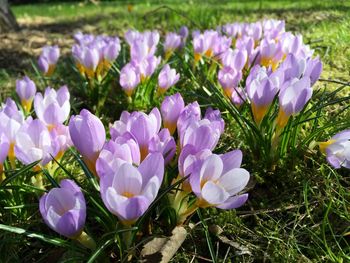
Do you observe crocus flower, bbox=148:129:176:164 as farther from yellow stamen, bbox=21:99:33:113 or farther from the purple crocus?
yellow stamen, bbox=21:99:33:113

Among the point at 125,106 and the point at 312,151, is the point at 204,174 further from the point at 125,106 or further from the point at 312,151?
the point at 125,106

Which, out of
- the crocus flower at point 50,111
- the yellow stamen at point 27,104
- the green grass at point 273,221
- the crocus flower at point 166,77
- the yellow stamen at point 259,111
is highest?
the crocus flower at point 50,111

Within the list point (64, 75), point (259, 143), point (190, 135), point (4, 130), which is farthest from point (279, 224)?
point (64, 75)

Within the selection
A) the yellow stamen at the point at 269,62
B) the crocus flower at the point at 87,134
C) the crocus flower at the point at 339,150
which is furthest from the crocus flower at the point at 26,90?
the crocus flower at the point at 339,150

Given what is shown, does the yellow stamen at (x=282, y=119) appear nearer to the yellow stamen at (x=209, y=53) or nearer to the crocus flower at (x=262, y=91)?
the crocus flower at (x=262, y=91)

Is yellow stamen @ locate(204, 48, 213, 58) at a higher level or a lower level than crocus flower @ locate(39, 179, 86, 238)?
lower

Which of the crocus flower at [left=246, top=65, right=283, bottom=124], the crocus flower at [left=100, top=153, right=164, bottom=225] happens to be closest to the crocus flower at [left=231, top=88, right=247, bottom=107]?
the crocus flower at [left=246, top=65, right=283, bottom=124]

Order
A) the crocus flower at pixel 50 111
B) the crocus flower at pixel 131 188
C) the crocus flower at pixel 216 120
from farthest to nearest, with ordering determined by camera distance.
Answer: the crocus flower at pixel 50 111
the crocus flower at pixel 216 120
the crocus flower at pixel 131 188
